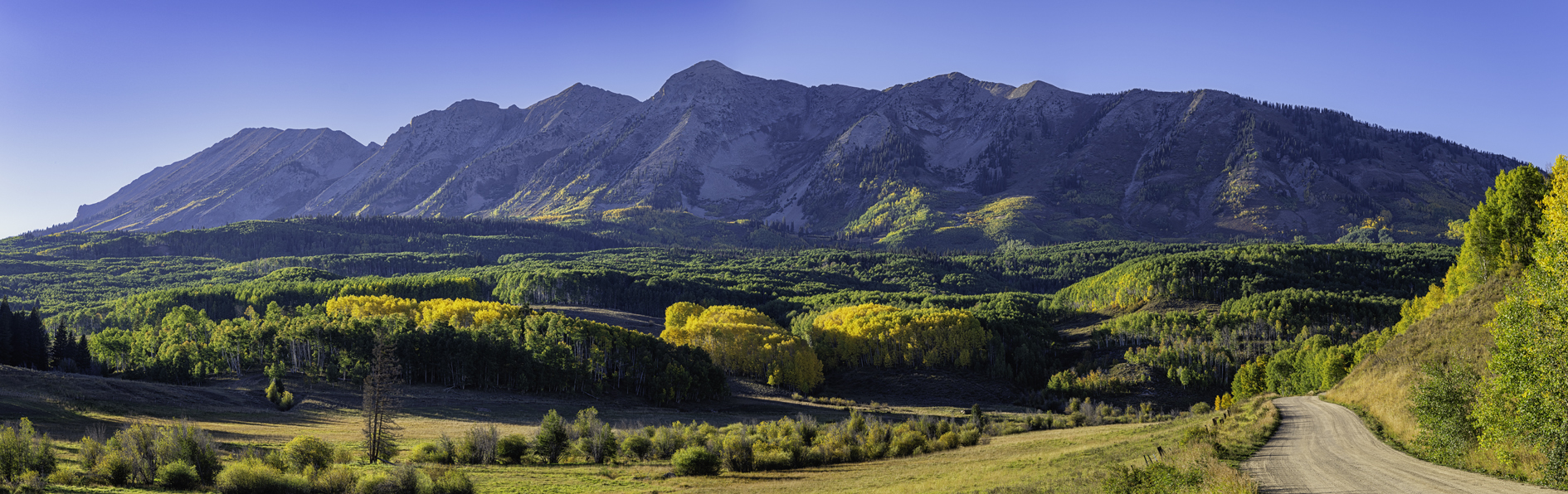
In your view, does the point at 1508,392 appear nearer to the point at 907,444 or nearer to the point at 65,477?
the point at 907,444

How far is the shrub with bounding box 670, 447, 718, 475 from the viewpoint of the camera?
4459 centimetres

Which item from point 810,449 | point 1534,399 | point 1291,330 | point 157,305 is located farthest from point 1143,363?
point 157,305

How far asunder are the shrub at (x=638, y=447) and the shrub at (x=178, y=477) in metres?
23.8

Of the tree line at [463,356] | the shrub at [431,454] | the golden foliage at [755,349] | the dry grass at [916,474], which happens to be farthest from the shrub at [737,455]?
the golden foliage at [755,349]

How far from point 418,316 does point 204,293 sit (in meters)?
88.0

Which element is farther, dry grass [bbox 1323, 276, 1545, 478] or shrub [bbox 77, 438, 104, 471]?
shrub [bbox 77, 438, 104, 471]

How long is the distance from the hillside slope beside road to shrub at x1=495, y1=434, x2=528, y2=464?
133 feet

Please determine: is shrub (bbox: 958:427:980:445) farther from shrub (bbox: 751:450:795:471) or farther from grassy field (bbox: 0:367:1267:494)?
shrub (bbox: 751:450:795:471)

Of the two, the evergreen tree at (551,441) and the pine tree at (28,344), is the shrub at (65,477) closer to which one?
the evergreen tree at (551,441)

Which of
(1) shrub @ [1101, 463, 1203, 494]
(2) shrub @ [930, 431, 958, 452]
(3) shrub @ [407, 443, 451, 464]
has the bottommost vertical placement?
(2) shrub @ [930, 431, 958, 452]

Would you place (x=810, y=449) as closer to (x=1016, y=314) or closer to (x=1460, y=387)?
(x=1460, y=387)

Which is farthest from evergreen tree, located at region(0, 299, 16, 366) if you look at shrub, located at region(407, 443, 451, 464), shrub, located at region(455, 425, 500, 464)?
shrub, located at region(455, 425, 500, 464)

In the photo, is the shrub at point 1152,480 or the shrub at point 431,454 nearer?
the shrub at point 1152,480

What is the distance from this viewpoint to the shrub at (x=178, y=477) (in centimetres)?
3359
